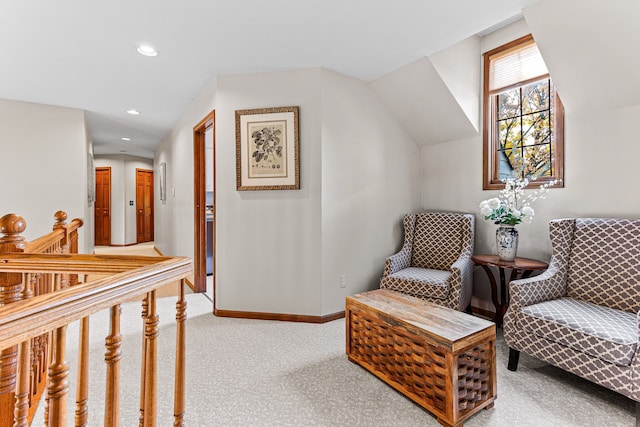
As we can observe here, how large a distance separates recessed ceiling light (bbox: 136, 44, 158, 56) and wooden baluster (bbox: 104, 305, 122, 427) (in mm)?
2576

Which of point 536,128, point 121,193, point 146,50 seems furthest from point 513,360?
point 121,193

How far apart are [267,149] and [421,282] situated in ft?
6.10

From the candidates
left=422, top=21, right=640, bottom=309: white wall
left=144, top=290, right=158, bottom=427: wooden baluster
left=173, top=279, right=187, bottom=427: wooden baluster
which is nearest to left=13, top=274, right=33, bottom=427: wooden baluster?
left=144, top=290, right=158, bottom=427: wooden baluster

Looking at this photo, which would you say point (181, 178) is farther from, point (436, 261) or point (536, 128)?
point (536, 128)

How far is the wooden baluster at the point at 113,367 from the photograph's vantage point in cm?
79

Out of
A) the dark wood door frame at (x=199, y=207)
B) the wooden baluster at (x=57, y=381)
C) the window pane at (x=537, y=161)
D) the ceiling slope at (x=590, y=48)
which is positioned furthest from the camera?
the dark wood door frame at (x=199, y=207)

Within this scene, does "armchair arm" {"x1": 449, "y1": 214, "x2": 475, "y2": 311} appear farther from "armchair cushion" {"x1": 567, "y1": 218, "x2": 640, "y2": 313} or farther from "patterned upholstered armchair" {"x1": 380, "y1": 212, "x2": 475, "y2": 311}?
"armchair cushion" {"x1": 567, "y1": 218, "x2": 640, "y2": 313}

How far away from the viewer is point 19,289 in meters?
1.06

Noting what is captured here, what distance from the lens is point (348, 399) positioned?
6.00 ft

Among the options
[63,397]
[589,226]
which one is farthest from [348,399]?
[589,226]

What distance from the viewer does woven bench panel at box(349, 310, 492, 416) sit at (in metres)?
1.60

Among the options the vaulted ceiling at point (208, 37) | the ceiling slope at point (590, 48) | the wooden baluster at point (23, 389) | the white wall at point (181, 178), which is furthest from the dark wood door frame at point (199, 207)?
the ceiling slope at point (590, 48)

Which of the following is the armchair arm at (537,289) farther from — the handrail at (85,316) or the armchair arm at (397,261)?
the handrail at (85,316)

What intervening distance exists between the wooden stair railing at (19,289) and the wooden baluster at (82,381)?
128 mm
